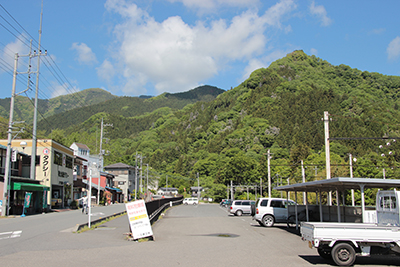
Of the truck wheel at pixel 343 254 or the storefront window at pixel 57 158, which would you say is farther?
the storefront window at pixel 57 158

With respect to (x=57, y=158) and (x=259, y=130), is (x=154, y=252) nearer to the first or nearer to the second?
(x=57, y=158)

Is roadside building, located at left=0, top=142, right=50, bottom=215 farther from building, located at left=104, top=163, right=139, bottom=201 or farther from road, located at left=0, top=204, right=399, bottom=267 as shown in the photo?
building, located at left=104, top=163, right=139, bottom=201

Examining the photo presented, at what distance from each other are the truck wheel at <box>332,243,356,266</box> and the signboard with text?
7.20 m

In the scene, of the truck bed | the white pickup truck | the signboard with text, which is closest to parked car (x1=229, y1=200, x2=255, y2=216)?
the signboard with text

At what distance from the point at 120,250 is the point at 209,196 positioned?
88145 mm

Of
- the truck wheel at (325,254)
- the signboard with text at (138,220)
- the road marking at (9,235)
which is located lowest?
the road marking at (9,235)

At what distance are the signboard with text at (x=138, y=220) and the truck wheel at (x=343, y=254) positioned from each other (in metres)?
7.20

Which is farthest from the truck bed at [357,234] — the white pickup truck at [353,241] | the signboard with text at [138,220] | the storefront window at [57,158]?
the storefront window at [57,158]

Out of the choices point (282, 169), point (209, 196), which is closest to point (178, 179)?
point (209, 196)

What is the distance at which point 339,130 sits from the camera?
108 metres

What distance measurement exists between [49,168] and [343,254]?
125 feet

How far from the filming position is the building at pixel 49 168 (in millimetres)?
39250

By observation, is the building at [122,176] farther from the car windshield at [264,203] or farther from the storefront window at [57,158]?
the car windshield at [264,203]

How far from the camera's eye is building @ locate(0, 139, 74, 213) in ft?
129
